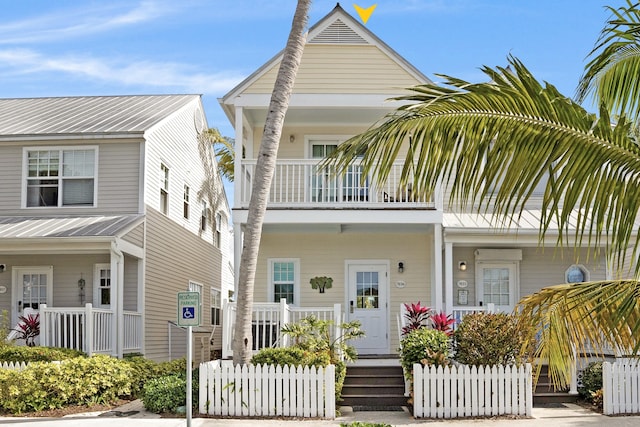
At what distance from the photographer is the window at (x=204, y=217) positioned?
28016mm

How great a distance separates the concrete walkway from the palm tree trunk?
1.77 metres

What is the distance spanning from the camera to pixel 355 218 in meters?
17.8

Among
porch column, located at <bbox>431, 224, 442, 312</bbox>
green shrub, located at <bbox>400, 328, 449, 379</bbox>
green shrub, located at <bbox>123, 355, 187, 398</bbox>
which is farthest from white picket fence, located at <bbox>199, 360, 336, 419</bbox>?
porch column, located at <bbox>431, 224, 442, 312</bbox>

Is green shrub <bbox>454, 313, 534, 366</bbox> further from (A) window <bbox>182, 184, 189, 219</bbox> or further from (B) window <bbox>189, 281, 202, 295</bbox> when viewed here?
(B) window <bbox>189, 281, 202, 295</bbox>

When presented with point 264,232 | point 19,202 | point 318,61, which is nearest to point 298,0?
point 318,61

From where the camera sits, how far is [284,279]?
20016 mm

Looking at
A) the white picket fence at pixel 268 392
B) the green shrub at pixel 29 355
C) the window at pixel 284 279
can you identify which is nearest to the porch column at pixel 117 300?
the green shrub at pixel 29 355

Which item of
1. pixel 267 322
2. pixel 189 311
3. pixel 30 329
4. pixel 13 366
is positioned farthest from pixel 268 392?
pixel 30 329

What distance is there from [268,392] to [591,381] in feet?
20.0

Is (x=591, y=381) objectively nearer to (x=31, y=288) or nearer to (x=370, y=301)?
(x=370, y=301)

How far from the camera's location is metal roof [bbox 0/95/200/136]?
69.1ft

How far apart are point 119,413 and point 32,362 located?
7.97ft

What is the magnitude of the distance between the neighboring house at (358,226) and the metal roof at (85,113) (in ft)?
11.6

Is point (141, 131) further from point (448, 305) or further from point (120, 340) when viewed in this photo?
point (448, 305)
